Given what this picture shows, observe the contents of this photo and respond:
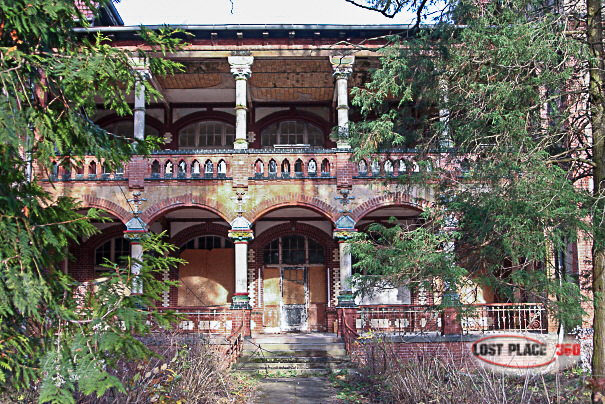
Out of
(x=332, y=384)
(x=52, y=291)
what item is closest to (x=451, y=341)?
(x=332, y=384)

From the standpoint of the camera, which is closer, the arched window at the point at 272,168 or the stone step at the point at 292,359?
the stone step at the point at 292,359

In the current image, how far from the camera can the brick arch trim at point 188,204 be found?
15172mm

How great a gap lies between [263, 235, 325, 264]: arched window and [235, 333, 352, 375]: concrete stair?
3812mm

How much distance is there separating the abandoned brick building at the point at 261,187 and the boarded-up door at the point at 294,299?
0.11ft

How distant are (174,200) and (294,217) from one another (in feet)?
14.9

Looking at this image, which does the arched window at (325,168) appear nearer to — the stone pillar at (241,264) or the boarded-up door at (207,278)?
the stone pillar at (241,264)

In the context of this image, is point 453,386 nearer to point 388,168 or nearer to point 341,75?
point 388,168

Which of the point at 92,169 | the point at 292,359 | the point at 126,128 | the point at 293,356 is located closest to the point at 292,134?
the point at 126,128

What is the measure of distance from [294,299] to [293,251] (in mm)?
1584

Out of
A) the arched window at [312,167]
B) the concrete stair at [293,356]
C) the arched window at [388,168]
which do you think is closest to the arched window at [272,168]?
the arched window at [312,167]

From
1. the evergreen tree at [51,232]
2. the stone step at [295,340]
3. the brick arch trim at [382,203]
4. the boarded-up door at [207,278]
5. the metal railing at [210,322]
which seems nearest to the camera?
the evergreen tree at [51,232]

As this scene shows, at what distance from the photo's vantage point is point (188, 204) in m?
15.2

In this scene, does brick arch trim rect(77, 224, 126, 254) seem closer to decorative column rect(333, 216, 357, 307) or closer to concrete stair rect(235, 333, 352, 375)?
concrete stair rect(235, 333, 352, 375)

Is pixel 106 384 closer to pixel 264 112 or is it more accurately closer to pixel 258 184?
pixel 258 184
